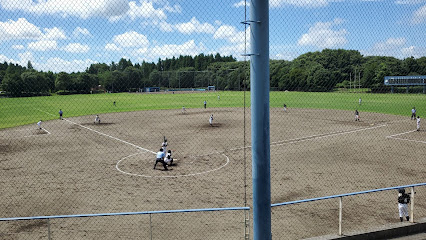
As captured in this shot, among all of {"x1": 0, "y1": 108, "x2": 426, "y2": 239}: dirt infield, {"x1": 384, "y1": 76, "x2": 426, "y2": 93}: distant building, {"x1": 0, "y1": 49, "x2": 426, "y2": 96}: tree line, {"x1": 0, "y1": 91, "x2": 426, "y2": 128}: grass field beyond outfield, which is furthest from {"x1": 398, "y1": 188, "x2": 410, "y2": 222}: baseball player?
{"x1": 0, "y1": 91, "x2": 426, "y2": 128}: grass field beyond outfield

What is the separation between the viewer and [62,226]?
967 centimetres

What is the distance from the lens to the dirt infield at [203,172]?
10609 mm

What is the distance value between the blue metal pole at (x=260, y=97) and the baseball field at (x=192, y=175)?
815 millimetres

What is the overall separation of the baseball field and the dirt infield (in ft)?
0.16

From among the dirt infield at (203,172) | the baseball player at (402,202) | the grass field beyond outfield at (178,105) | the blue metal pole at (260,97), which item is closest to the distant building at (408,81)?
the grass field beyond outfield at (178,105)

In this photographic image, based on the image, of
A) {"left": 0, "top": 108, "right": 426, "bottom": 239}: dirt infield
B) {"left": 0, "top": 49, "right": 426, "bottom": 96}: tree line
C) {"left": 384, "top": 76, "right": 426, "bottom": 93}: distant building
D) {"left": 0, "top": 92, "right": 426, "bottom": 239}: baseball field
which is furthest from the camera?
{"left": 384, "top": 76, "right": 426, "bottom": 93}: distant building

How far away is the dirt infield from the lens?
10.6 metres

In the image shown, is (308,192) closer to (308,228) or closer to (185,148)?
(308,228)

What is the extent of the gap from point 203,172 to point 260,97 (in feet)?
41.1

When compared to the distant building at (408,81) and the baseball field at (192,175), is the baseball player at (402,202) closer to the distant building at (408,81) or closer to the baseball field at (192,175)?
the baseball field at (192,175)

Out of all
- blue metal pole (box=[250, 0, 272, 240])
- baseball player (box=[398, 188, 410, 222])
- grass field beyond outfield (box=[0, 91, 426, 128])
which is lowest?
baseball player (box=[398, 188, 410, 222])

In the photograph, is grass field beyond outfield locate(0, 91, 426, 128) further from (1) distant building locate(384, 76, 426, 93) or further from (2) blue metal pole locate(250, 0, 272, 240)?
(2) blue metal pole locate(250, 0, 272, 240)

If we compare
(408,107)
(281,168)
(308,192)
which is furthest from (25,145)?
(408,107)

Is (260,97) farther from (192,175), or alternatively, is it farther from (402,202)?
(192,175)
